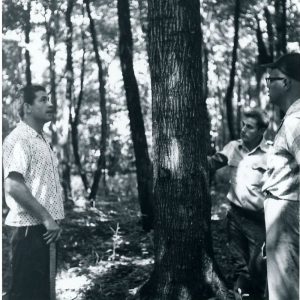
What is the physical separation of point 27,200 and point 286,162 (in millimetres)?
1833

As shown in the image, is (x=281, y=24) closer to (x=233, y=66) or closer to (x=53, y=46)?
(x=233, y=66)

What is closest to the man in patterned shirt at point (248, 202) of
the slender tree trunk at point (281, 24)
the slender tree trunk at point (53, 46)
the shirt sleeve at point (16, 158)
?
the shirt sleeve at point (16, 158)

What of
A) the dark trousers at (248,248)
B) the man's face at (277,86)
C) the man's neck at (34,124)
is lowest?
the dark trousers at (248,248)

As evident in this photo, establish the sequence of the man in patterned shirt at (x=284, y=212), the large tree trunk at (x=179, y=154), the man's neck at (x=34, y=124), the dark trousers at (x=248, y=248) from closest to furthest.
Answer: the man in patterned shirt at (x=284, y=212)
the man's neck at (x=34, y=124)
the large tree trunk at (x=179, y=154)
the dark trousers at (x=248, y=248)

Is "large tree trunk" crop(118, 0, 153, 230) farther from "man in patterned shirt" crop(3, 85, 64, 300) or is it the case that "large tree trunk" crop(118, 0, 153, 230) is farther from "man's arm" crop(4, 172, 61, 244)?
"man's arm" crop(4, 172, 61, 244)

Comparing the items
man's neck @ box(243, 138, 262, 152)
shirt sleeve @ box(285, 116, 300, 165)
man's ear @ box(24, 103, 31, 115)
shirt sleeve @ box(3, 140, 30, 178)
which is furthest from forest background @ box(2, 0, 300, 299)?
shirt sleeve @ box(285, 116, 300, 165)

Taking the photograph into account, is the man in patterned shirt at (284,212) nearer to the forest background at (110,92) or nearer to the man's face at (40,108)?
the forest background at (110,92)

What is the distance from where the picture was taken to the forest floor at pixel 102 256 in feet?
16.9

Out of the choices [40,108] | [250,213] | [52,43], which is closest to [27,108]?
[40,108]

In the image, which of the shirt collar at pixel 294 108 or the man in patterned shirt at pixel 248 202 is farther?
the man in patterned shirt at pixel 248 202

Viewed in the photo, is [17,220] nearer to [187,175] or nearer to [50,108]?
[50,108]

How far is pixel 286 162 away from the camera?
281cm

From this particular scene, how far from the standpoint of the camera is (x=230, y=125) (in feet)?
45.8

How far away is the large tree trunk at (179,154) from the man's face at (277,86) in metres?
1.00
